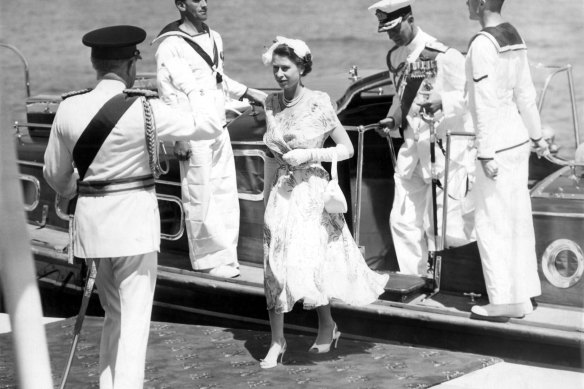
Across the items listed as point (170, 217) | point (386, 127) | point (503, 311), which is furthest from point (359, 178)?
point (170, 217)

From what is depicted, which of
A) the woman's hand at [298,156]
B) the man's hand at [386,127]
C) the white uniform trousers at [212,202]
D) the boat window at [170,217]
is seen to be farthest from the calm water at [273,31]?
the woman's hand at [298,156]

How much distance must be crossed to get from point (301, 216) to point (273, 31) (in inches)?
404

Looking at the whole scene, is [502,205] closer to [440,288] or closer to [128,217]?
[440,288]

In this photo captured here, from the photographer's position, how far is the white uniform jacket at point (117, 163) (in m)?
3.71

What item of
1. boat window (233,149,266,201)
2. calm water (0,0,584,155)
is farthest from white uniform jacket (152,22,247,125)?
calm water (0,0,584,155)

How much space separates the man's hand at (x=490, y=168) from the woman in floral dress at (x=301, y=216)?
1.79ft

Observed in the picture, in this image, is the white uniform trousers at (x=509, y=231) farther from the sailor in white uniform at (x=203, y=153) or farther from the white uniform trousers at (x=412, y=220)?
the sailor in white uniform at (x=203, y=153)

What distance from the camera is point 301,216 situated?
4.48 m

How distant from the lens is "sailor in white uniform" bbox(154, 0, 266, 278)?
5324mm

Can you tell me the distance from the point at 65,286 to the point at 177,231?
2.33 feet

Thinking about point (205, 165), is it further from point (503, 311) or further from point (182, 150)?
point (503, 311)

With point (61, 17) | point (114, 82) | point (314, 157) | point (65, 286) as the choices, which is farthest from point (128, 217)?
point (61, 17)

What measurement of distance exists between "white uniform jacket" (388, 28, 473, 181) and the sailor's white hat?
0.40ft

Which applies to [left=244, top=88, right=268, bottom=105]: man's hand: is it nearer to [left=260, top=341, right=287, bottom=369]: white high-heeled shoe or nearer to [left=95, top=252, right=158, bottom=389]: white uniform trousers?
[left=260, top=341, right=287, bottom=369]: white high-heeled shoe
